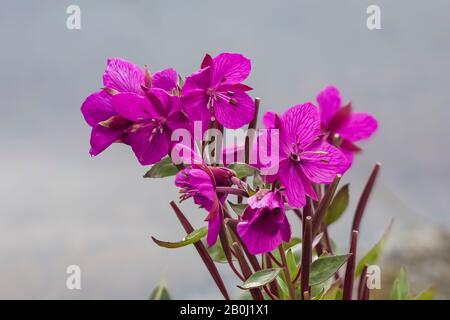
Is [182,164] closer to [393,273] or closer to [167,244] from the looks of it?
[167,244]

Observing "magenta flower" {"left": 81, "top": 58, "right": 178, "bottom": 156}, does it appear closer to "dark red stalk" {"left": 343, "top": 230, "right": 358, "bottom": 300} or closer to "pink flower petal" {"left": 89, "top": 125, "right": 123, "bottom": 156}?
"pink flower petal" {"left": 89, "top": 125, "right": 123, "bottom": 156}

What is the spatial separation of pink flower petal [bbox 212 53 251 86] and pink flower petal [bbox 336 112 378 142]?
23cm

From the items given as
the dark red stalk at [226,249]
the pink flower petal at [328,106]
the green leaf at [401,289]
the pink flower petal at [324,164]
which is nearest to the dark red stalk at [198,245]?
the dark red stalk at [226,249]

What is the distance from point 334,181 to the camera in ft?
1.67

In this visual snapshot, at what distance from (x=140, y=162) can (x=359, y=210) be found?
299 mm

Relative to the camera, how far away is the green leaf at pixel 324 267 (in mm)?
504

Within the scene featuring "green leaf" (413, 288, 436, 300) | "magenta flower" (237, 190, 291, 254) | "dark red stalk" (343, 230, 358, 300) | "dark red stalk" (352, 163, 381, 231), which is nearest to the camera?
"magenta flower" (237, 190, 291, 254)

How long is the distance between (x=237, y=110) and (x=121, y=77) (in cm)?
10

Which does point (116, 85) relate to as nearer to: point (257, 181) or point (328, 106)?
point (257, 181)

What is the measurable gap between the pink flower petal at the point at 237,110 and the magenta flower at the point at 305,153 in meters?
0.03

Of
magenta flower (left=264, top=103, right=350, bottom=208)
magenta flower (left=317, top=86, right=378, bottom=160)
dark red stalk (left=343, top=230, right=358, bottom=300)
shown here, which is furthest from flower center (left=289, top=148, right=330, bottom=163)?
magenta flower (left=317, top=86, right=378, bottom=160)

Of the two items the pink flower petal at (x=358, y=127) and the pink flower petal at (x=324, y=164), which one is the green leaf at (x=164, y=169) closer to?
the pink flower petal at (x=324, y=164)

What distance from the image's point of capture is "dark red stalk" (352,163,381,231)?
0.67 m
